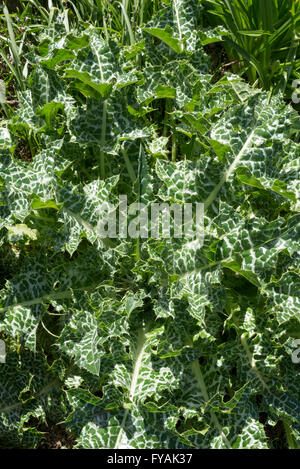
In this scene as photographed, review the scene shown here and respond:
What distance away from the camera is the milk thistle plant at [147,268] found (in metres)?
1.62

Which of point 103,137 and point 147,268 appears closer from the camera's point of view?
point 147,268

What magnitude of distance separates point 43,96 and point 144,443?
1.34 m

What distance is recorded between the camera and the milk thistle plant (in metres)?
1.62

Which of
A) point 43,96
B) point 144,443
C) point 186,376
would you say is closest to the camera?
point 144,443

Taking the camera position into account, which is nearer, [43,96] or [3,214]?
[3,214]

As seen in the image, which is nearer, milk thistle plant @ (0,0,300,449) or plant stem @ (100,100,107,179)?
milk thistle plant @ (0,0,300,449)

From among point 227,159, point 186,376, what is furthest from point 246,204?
point 186,376

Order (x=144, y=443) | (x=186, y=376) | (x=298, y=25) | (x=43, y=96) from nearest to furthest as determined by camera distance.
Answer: (x=144, y=443)
(x=186, y=376)
(x=43, y=96)
(x=298, y=25)

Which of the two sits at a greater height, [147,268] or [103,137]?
[103,137]

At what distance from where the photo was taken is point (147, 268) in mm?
1744

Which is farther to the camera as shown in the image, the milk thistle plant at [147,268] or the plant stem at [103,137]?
the plant stem at [103,137]

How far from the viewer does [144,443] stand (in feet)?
5.24
